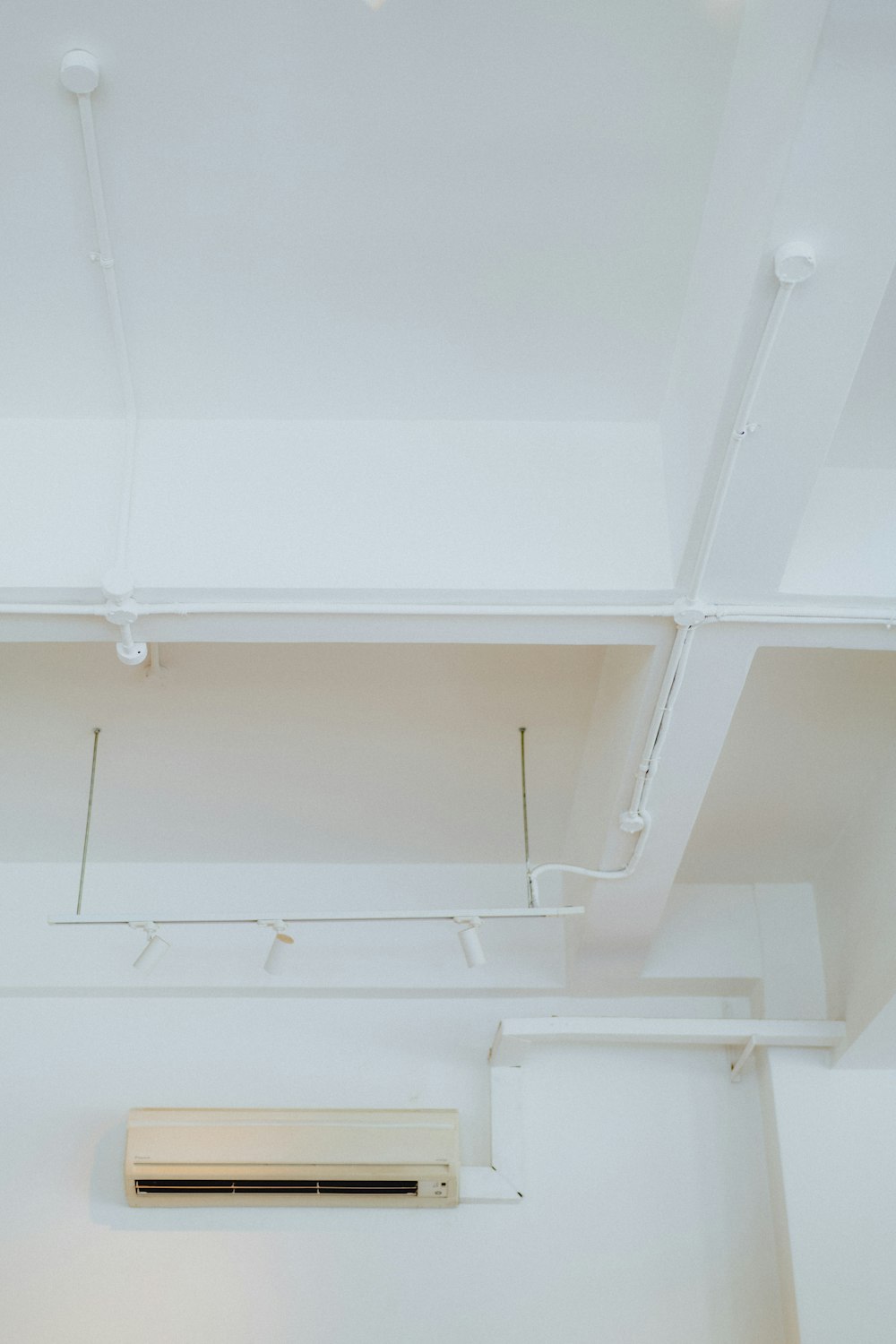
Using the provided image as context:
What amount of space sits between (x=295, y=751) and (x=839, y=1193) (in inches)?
108

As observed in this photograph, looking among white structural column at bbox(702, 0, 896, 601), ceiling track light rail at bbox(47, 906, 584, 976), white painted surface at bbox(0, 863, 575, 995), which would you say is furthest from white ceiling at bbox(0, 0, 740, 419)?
white painted surface at bbox(0, 863, 575, 995)

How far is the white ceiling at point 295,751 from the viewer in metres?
3.92

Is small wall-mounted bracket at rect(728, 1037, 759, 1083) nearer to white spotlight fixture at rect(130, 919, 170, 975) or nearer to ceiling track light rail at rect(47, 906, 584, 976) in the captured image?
ceiling track light rail at rect(47, 906, 584, 976)

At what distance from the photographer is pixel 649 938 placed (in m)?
4.55

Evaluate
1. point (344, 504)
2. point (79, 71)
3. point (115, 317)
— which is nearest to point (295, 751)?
point (344, 504)

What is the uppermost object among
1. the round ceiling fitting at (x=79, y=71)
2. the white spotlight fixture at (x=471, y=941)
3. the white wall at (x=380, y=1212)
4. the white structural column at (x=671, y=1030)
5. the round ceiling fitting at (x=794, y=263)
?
the round ceiling fitting at (x=79, y=71)

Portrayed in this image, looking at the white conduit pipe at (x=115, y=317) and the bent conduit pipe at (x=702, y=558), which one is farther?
the white conduit pipe at (x=115, y=317)

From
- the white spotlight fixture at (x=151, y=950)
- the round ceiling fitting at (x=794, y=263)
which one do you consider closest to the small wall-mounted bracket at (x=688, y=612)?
the round ceiling fitting at (x=794, y=263)

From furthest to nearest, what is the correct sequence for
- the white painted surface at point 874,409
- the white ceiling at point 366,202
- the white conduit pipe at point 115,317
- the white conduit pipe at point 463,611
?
the white conduit pipe at point 463,611 → the white painted surface at point 874,409 → the white conduit pipe at point 115,317 → the white ceiling at point 366,202

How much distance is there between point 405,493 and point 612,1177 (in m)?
3.12

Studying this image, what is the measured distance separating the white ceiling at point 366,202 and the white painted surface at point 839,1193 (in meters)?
3.05

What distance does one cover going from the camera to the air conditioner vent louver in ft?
14.8

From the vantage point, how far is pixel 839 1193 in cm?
453

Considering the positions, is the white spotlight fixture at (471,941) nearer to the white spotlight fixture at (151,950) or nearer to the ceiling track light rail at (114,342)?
the white spotlight fixture at (151,950)
